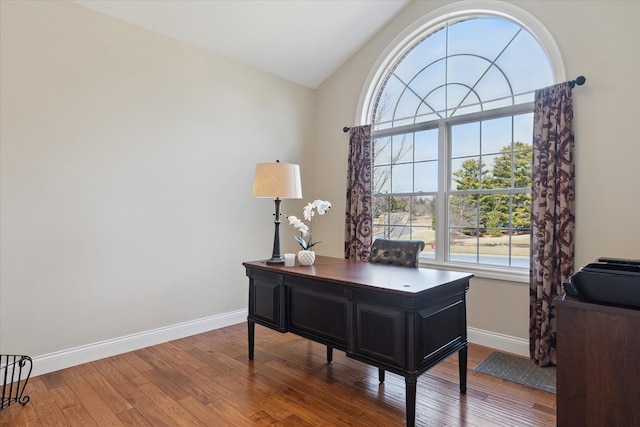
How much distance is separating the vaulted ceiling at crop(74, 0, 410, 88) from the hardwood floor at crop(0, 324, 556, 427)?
2966 mm

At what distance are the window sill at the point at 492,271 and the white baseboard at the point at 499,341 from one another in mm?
503

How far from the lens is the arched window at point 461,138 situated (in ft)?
10.5

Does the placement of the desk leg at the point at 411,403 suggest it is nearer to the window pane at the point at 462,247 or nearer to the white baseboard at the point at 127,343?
the window pane at the point at 462,247

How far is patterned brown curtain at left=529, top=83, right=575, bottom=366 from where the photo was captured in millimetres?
2768

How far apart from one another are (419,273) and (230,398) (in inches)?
59.1

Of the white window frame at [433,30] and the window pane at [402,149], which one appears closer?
the white window frame at [433,30]

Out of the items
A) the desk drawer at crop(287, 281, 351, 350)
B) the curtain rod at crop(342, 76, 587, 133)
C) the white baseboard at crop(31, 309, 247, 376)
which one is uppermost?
the curtain rod at crop(342, 76, 587, 133)

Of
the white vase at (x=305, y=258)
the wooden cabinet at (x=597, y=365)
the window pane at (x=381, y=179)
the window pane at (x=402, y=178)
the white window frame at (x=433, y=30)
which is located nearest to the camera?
the wooden cabinet at (x=597, y=365)

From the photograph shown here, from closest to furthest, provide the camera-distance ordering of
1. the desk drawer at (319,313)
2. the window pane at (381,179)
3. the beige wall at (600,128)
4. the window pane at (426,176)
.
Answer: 1. the desk drawer at (319,313)
2. the beige wall at (600,128)
3. the window pane at (426,176)
4. the window pane at (381,179)

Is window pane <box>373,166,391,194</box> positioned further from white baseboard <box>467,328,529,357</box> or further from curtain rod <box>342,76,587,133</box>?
curtain rod <box>342,76,587,133</box>

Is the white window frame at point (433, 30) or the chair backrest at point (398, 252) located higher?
the white window frame at point (433, 30)

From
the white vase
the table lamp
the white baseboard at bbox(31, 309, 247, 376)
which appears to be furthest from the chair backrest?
the white baseboard at bbox(31, 309, 247, 376)

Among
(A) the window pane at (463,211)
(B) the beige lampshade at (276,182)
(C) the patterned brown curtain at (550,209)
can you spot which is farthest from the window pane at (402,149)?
(B) the beige lampshade at (276,182)

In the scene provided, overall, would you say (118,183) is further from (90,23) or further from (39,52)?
(90,23)
